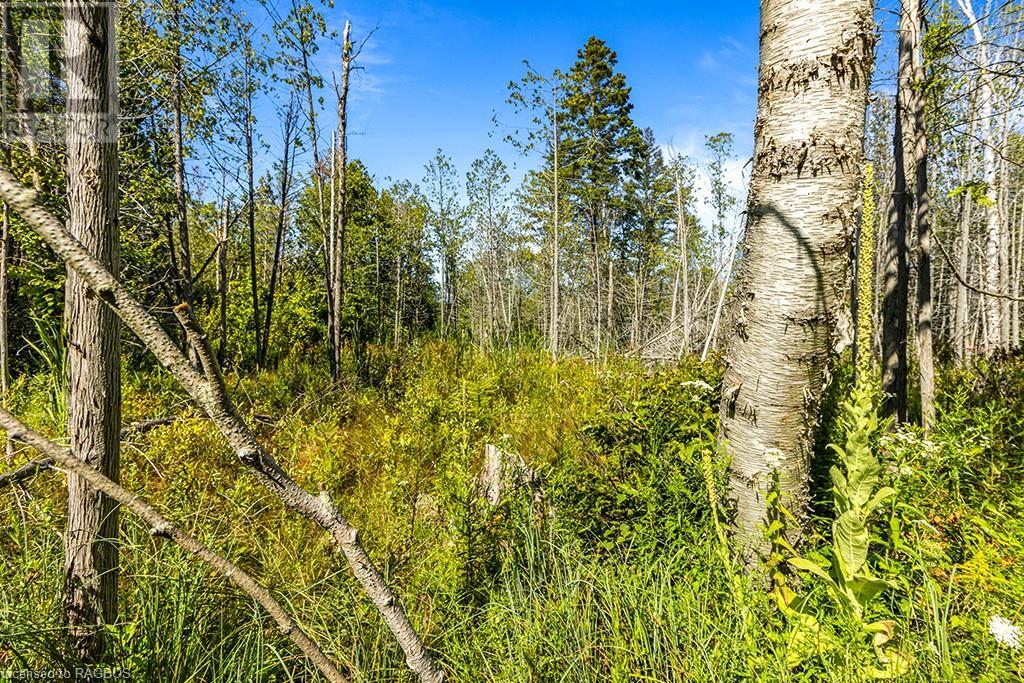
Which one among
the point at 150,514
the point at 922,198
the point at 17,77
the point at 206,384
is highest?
the point at 17,77

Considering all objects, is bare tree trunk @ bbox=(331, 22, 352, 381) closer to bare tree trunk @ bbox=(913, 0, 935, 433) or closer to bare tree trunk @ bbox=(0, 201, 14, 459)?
bare tree trunk @ bbox=(0, 201, 14, 459)

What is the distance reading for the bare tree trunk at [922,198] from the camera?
3.37 m

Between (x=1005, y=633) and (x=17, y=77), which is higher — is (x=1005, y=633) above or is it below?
below

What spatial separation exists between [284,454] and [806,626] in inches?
177

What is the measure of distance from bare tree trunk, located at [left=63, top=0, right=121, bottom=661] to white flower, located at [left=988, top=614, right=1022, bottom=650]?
2.77m

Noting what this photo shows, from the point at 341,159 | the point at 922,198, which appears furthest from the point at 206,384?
the point at 341,159

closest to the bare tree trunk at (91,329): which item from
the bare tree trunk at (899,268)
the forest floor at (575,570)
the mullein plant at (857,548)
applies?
the forest floor at (575,570)

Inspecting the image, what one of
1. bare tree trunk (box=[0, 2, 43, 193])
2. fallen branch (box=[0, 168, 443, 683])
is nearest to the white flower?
fallen branch (box=[0, 168, 443, 683])

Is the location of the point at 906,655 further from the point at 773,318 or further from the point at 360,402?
the point at 360,402

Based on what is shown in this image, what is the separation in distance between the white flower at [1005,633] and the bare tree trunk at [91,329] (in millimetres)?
2770

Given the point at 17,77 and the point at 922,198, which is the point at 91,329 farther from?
the point at 922,198

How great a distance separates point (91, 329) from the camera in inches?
61.9

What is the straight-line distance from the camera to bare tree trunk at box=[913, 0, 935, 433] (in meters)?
3.37

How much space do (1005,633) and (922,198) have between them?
3.76 m
